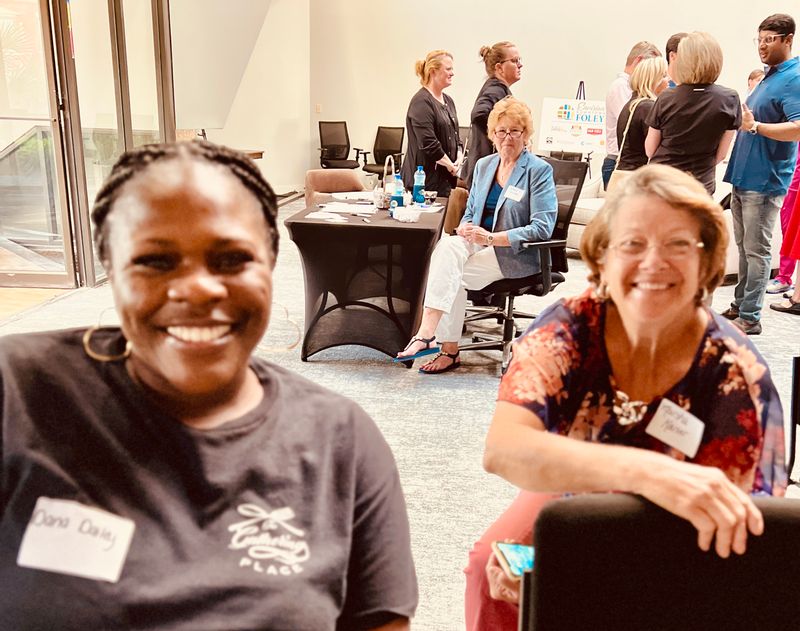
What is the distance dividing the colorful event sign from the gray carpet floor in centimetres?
328

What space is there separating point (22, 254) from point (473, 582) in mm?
4929

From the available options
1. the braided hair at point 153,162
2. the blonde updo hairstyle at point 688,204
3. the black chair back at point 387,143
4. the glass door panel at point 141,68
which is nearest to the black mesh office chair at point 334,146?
the black chair back at point 387,143

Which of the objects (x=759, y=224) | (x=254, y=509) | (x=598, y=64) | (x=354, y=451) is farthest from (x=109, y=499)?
(x=598, y=64)

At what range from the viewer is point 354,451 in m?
0.85

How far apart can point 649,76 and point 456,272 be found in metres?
2.12

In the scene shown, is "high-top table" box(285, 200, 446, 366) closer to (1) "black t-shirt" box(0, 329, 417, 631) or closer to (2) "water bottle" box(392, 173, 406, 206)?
(2) "water bottle" box(392, 173, 406, 206)

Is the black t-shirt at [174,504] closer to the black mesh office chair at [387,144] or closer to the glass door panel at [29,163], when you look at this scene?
the glass door panel at [29,163]

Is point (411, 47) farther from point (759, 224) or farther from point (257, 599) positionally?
point (257, 599)

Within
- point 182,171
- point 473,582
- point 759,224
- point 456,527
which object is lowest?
point 456,527

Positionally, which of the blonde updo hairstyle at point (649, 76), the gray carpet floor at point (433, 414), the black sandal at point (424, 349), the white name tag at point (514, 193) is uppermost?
the blonde updo hairstyle at point (649, 76)

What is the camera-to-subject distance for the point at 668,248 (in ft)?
3.80

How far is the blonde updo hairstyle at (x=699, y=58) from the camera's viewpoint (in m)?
3.47

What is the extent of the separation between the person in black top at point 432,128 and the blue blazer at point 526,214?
4.25 feet

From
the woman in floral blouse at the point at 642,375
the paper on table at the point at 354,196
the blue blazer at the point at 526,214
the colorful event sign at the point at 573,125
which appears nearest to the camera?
the woman in floral blouse at the point at 642,375
